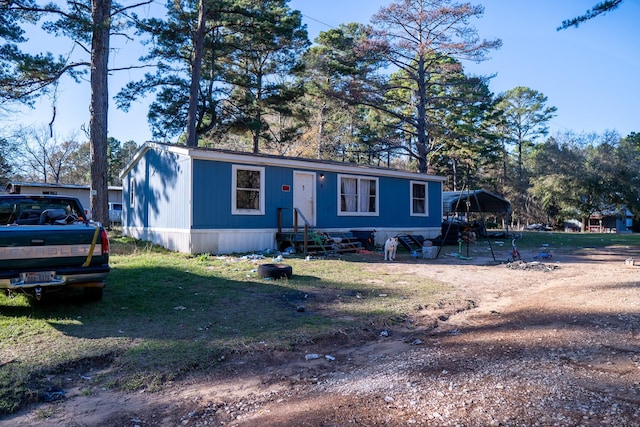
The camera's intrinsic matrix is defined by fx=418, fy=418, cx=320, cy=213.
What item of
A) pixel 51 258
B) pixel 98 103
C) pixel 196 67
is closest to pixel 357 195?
pixel 98 103

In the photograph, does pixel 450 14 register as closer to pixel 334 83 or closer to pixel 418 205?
pixel 334 83

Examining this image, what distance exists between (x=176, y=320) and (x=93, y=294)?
1.57 metres

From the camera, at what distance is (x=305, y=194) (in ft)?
46.3

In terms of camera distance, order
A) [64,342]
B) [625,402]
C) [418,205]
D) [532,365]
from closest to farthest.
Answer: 1. [625,402]
2. [532,365]
3. [64,342]
4. [418,205]

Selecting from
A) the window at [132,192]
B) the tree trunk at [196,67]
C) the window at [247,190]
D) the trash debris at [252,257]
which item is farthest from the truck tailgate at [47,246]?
the tree trunk at [196,67]

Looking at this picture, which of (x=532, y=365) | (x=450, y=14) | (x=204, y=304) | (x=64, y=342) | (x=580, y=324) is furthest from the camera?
(x=450, y=14)

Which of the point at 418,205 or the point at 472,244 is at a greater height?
the point at 418,205

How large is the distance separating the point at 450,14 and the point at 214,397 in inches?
902

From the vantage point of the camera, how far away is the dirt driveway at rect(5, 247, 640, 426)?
9.25 feet

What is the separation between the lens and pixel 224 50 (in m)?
22.2

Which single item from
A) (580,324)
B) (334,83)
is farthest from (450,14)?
(580,324)

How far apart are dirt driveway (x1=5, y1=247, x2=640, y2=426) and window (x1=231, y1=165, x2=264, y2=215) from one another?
26.1 feet

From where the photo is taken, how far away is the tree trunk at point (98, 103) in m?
15.0

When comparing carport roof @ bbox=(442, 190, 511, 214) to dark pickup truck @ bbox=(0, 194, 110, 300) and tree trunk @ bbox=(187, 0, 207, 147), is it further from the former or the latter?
dark pickup truck @ bbox=(0, 194, 110, 300)
